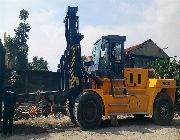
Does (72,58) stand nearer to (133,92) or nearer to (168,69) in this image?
(133,92)

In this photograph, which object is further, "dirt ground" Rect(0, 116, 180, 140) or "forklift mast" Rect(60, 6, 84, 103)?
"forklift mast" Rect(60, 6, 84, 103)

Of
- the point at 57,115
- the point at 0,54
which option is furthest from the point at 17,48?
the point at 0,54

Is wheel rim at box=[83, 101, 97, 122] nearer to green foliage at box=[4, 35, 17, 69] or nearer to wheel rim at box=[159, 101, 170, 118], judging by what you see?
wheel rim at box=[159, 101, 170, 118]

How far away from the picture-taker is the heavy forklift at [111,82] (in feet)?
45.6

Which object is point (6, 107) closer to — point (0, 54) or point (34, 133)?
point (34, 133)

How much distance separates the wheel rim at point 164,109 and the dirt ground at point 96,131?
1.79ft

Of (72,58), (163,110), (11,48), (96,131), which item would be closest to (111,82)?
(72,58)

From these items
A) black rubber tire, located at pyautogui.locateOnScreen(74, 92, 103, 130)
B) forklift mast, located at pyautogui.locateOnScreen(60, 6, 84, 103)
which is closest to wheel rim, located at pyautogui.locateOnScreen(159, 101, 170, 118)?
black rubber tire, located at pyautogui.locateOnScreen(74, 92, 103, 130)

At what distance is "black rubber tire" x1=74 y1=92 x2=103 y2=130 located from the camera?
12.9 metres

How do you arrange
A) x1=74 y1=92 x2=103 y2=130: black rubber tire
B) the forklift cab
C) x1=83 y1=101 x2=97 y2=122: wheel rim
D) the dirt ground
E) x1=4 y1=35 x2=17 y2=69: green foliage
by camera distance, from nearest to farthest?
the dirt ground → x1=74 y1=92 x2=103 y2=130: black rubber tire → x1=83 y1=101 x2=97 y2=122: wheel rim → the forklift cab → x1=4 y1=35 x2=17 y2=69: green foliage

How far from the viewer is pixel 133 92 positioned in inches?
564

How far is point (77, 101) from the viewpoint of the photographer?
1309 centimetres

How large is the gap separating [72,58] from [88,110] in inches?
90.7

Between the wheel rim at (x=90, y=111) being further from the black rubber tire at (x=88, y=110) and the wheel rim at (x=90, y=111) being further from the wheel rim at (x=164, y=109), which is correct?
the wheel rim at (x=164, y=109)
